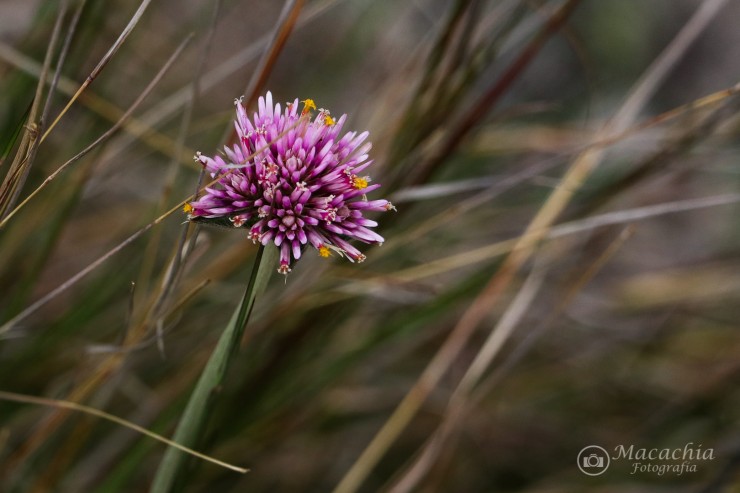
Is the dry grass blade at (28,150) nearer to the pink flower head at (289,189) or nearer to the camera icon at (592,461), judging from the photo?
the pink flower head at (289,189)

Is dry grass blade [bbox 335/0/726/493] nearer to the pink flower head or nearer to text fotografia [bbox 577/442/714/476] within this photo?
text fotografia [bbox 577/442/714/476]

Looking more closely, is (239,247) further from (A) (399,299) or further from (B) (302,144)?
(B) (302,144)

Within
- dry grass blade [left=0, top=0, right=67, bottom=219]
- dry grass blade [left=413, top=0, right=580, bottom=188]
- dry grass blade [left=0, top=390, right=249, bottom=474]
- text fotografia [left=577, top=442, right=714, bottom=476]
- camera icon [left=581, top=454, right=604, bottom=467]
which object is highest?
dry grass blade [left=413, top=0, right=580, bottom=188]

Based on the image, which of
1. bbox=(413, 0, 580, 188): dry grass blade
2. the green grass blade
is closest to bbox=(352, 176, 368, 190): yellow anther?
the green grass blade

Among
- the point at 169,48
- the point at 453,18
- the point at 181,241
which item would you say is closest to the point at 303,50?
the point at 169,48

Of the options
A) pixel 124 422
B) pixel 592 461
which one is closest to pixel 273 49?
pixel 124 422

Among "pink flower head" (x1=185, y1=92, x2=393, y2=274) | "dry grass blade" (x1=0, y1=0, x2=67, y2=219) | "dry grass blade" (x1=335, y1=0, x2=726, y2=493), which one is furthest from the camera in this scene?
"dry grass blade" (x1=335, y1=0, x2=726, y2=493)

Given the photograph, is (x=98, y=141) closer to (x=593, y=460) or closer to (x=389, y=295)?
(x=389, y=295)

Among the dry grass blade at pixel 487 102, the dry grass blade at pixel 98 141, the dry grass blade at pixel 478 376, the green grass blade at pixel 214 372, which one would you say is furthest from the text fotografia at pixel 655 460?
the dry grass blade at pixel 98 141
